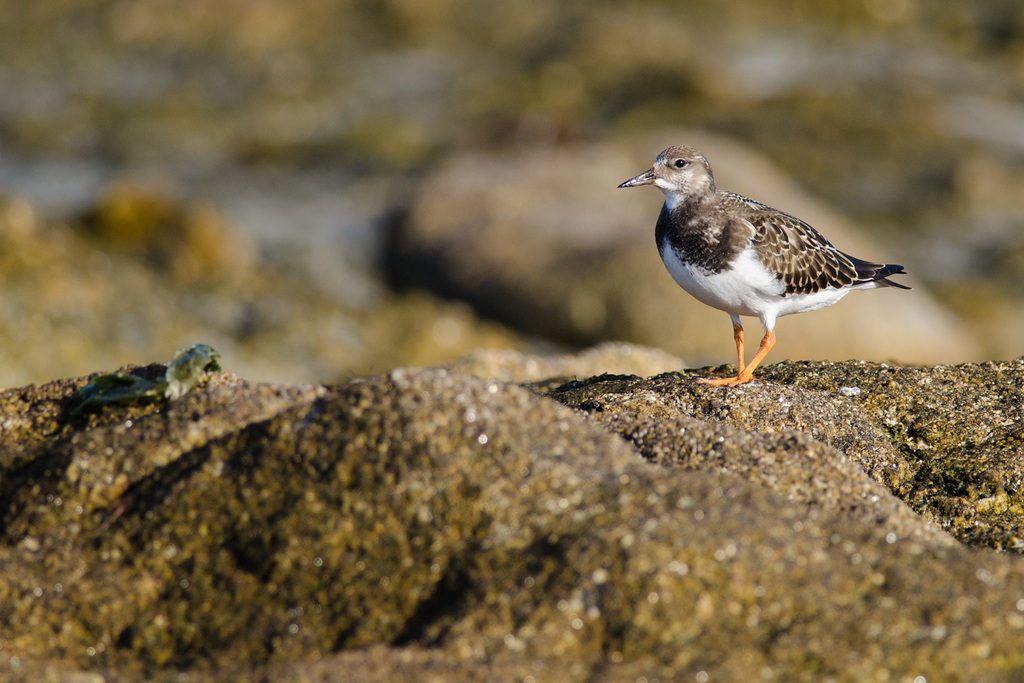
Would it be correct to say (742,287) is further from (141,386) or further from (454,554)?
(141,386)

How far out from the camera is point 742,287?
17.6 ft

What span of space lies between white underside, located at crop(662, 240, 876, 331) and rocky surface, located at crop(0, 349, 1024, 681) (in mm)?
1796

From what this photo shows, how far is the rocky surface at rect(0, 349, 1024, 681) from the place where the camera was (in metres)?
2.63

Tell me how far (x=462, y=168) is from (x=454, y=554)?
12.4 meters

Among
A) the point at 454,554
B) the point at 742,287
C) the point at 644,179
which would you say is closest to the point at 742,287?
the point at 742,287

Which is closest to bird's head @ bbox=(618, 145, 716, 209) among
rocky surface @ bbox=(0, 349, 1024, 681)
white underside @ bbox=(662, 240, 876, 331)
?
white underside @ bbox=(662, 240, 876, 331)

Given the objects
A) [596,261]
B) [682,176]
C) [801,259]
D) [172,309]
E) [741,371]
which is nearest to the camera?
[741,371]

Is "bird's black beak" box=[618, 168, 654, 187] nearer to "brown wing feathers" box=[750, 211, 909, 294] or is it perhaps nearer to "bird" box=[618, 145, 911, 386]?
"bird" box=[618, 145, 911, 386]

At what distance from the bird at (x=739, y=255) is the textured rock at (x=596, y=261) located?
533 cm

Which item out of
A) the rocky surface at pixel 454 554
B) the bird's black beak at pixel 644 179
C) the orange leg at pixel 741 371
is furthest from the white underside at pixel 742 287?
the rocky surface at pixel 454 554

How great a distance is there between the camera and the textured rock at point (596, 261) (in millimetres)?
11289

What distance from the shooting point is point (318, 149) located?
61.7 feet

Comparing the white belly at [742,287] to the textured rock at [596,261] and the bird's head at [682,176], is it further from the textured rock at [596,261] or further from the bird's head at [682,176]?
the textured rock at [596,261]

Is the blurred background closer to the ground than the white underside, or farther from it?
farther from it
